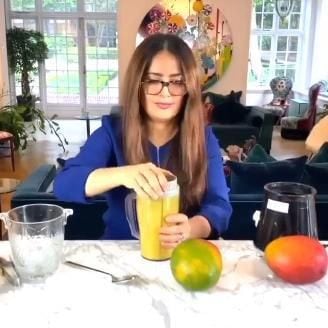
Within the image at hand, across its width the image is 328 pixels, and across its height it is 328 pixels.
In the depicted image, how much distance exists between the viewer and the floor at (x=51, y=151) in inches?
199

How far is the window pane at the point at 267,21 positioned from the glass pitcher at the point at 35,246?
7.93 meters

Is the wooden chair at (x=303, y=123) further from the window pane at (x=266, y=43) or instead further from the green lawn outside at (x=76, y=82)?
the green lawn outside at (x=76, y=82)

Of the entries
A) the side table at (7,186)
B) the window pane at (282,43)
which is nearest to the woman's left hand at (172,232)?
the side table at (7,186)

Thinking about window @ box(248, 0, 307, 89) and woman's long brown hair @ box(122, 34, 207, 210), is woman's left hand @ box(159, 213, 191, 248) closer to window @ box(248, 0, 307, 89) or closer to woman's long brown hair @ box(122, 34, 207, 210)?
woman's long brown hair @ box(122, 34, 207, 210)

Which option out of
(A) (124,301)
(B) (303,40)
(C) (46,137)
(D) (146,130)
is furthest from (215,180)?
(B) (303,40)

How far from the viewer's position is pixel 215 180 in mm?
1317

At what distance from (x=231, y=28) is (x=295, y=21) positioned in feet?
7.30

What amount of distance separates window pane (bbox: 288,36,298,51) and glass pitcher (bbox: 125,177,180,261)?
25.9ft

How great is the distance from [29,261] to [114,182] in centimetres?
27

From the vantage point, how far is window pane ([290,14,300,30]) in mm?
8055

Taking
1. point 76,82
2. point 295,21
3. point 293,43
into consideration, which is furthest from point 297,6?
point 76,82

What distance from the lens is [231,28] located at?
21.2ft

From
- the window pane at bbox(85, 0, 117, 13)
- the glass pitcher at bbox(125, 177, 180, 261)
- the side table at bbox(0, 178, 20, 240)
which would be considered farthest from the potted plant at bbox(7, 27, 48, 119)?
the glass pitcher at bbox(125, 177, 180, 261)

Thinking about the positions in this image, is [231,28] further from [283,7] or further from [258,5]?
[258,5]
